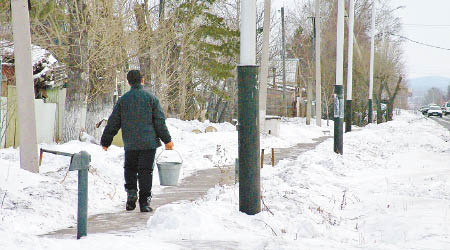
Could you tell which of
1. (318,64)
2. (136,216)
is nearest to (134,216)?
(136,216)

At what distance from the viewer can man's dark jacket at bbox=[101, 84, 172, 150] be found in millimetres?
7320

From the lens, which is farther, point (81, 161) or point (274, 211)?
point (274, 211)

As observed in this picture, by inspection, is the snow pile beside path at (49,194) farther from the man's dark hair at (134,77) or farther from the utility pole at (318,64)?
the utility pole at (318,64)

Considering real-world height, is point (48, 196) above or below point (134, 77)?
below

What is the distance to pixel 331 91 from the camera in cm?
5491

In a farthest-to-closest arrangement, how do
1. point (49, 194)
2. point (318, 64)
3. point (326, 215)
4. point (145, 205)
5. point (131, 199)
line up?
point (318, 64) < point (49, 194) < point (131, 199) < point (145, 205) < point (326, 215)

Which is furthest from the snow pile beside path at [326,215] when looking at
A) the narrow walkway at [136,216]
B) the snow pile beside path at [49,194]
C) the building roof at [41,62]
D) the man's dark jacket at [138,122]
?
the building roof at [41,62]

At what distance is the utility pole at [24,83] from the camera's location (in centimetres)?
986

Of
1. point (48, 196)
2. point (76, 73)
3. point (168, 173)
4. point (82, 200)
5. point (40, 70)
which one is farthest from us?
point (40, 70)

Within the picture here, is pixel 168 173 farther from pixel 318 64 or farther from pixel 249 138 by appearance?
pixel 318 64

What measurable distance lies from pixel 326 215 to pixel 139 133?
105 inches

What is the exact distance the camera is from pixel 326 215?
731 cm

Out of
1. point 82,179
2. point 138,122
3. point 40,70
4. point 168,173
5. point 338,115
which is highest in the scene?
point 40,70

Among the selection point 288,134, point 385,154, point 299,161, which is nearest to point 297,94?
point 288,134
